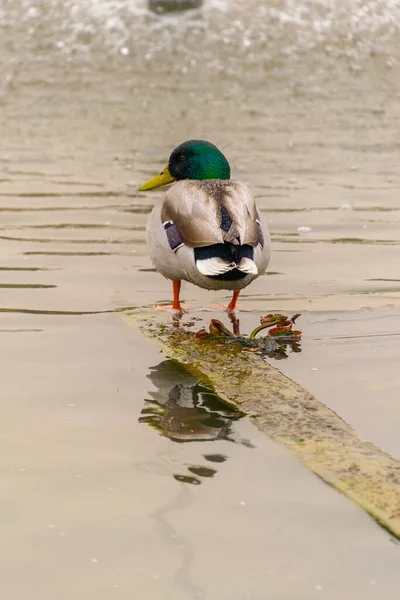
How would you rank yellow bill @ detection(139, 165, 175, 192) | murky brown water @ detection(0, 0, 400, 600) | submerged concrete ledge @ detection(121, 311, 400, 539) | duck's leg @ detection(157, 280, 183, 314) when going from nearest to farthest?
murky brown water @ detection(0, 0, 400, 600), submerged concrete ledge @ detection(121, 311, 400, 539), duck's leg @ detection(157, 280, 183, 314), yellow bill @ detection(139, 165, 175, 192)

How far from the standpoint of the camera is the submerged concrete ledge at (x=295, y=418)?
12.3 ft

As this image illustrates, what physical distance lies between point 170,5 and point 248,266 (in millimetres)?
17848

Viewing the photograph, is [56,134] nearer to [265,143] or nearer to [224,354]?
[265,143]

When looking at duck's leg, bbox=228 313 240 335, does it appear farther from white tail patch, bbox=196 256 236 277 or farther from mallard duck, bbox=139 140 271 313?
white tail patch, bbox=196 256 236 277

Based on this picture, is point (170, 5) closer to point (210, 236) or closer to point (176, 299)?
point (176, 299)

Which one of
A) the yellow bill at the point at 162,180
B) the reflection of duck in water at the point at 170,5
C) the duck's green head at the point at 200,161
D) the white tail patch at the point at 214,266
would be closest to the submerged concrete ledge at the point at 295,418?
the white tail patch at the point at 214,266

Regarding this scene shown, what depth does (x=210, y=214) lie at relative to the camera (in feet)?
18.2

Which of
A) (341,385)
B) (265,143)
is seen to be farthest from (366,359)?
(265,143)

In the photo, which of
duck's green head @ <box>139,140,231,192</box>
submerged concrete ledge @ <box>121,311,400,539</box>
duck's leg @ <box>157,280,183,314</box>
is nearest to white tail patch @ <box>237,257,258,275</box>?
submerged concrete ledge @ <box>121,311,400,539</box>

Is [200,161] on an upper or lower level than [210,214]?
lower

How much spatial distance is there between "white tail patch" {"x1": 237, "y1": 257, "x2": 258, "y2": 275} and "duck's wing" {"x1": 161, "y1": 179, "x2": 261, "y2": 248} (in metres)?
0.08

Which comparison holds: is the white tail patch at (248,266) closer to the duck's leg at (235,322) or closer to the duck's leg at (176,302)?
the duck's leg at (235,322)

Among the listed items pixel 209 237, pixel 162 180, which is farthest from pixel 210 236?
pixel 162 180

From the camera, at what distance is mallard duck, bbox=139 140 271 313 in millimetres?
5387
